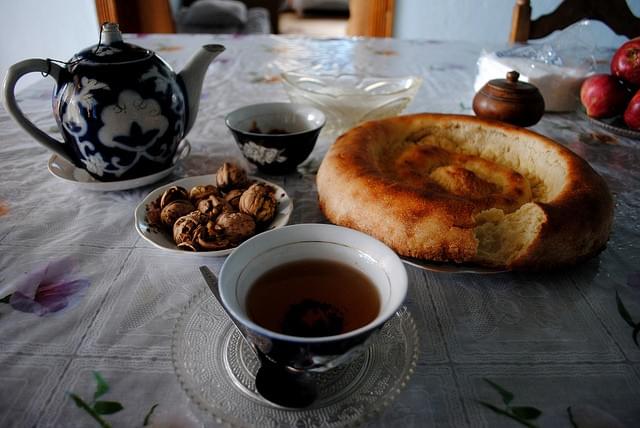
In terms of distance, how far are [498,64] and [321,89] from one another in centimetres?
43

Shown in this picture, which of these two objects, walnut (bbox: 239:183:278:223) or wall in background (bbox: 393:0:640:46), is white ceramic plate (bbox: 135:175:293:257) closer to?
walnut (bbox: 239:183:278:223)

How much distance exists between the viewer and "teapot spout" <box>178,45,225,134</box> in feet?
2.62

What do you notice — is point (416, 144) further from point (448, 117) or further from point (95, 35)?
point (95, 35)

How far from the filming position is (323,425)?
0.38 meters

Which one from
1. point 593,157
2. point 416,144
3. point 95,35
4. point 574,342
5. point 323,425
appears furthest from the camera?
point 95,35

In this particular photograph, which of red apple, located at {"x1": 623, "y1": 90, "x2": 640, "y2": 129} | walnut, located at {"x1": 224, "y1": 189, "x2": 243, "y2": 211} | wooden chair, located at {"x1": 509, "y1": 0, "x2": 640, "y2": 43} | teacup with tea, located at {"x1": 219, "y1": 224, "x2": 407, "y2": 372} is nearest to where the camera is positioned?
teacup with tea, located at {"x1": 219, "y1": 224, "x2": 407, "y2": 372}

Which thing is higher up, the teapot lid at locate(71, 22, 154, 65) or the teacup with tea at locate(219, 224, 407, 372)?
the teapot lid at locate(71, 22, 154, 65)

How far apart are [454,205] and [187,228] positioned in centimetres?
33

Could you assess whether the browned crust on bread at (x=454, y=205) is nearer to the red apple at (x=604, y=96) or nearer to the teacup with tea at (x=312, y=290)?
the teacup with tea at (x=312, y=290)

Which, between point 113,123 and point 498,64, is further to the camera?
→ point 498,64

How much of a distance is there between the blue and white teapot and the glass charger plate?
13.1 inches

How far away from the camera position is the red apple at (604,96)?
0.97 m

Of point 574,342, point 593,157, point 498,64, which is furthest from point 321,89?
point 574,342

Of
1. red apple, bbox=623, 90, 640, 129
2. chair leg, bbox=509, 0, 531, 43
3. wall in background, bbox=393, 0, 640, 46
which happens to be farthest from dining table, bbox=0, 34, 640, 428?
wall in background, bbox=393, 0, 640, 46
